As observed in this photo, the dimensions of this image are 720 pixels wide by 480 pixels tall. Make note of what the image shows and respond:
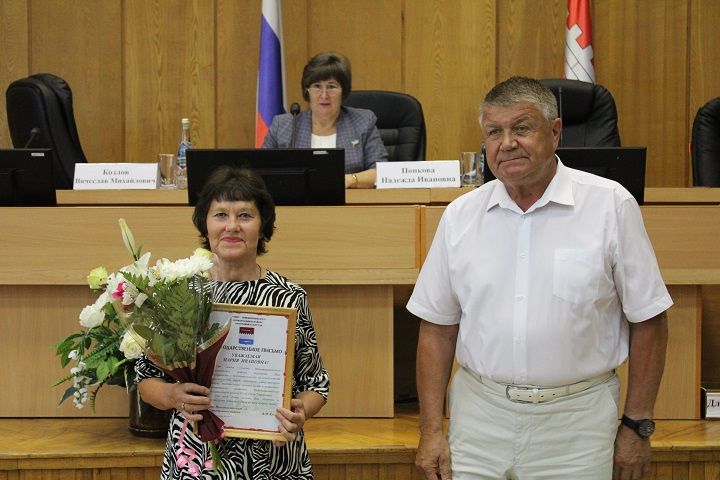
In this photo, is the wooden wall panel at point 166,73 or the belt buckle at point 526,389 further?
the wooden wall panel at point 166,73

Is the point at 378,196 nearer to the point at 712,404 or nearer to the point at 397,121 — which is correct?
the point at 712,404

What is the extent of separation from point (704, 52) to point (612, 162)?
9.88ft

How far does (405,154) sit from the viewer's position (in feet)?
16.0

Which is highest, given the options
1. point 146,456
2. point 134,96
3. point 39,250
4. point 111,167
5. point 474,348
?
point 134,96

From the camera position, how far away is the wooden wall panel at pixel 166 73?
5.87 m

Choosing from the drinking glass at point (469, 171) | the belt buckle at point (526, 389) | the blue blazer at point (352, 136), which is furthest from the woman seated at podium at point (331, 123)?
the belt buckle at point (526, 389)

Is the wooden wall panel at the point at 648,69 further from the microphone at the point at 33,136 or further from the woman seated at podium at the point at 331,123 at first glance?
the microphone at the point at 33,136

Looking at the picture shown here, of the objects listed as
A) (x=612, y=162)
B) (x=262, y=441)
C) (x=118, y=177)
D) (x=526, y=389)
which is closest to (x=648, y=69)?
(x=612, y=162)

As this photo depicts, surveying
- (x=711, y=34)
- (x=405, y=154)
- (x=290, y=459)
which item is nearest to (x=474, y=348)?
(x=290, y=459)

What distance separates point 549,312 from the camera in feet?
6.76

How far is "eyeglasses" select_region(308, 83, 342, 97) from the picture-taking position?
445 cm

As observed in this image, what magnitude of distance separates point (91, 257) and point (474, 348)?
160 cm

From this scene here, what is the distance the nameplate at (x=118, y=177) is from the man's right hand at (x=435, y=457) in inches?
75.2

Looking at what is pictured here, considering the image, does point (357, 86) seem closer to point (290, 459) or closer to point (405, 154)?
point (405, 154)
